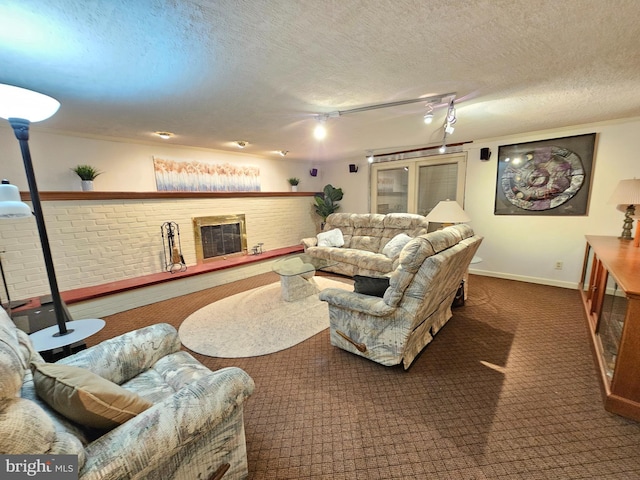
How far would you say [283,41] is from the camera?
4.56ft

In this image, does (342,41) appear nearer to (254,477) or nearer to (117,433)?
(117,433)

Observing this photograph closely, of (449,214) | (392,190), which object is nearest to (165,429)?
(449,214)

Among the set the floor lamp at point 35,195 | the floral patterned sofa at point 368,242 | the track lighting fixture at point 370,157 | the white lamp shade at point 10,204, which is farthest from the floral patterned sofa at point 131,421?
the track lighting fixture at point 370,157

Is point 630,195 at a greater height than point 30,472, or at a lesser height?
greater

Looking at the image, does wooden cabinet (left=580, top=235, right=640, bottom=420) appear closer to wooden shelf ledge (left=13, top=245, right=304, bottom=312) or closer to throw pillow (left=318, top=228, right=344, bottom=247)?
throw pillow (left=318, top=228, right=344, bottom=247)

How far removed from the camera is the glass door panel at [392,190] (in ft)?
16.0

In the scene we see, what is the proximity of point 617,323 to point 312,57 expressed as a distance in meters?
2.73

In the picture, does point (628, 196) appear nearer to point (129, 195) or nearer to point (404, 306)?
point (404, 306)

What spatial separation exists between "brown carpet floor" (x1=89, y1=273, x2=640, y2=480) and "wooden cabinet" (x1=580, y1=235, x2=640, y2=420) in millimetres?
106

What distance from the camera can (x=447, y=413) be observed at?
5.16ft

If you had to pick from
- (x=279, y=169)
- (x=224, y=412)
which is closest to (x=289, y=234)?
(x=279, y=169)

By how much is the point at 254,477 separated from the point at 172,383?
596 mm

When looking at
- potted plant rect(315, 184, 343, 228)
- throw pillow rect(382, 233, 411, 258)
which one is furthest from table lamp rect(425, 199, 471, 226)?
potted plant rect(315, 184, 343, 228)

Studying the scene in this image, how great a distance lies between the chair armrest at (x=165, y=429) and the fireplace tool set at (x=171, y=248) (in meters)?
3.22
